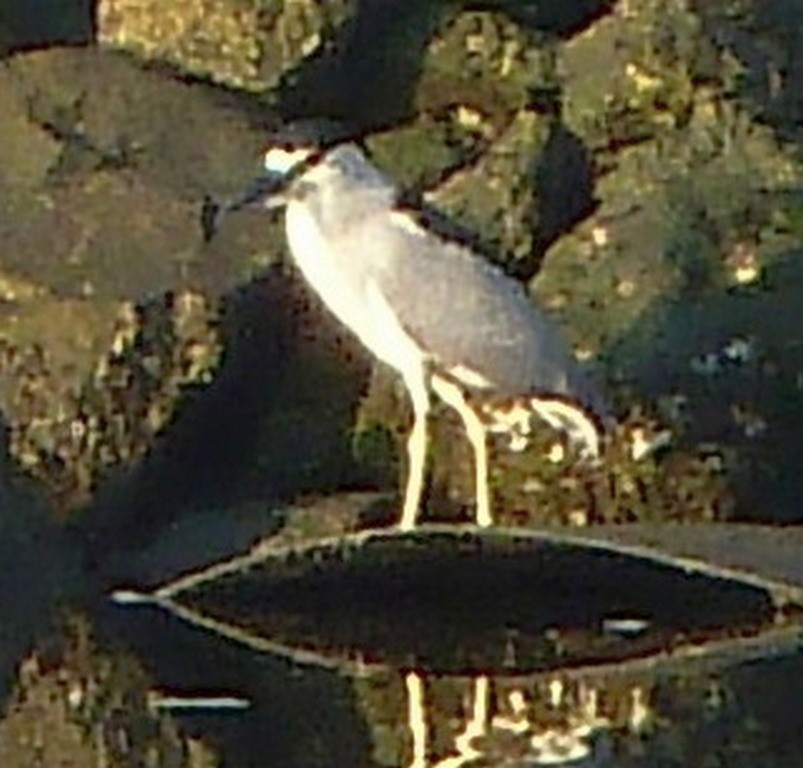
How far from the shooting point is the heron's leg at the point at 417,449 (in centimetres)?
367

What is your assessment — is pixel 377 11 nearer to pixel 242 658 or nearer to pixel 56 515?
pixel 56 515

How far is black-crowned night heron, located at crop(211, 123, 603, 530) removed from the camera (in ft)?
11.8

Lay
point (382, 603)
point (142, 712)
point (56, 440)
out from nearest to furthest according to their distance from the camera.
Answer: point (142, 712) < point (382, 603) < point (56, 440)

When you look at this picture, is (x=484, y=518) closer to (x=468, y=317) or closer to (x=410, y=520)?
(x=410, y=520)

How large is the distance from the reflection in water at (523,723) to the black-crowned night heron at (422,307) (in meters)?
0.47

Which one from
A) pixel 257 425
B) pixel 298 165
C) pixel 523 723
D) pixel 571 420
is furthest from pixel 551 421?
pixel 523 723

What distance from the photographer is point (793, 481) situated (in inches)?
156

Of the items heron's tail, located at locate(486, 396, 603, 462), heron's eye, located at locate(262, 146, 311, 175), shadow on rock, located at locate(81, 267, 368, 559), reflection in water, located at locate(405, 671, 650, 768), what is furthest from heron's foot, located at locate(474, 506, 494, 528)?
reflection in water, located at locate(405, 671, 650, 768)

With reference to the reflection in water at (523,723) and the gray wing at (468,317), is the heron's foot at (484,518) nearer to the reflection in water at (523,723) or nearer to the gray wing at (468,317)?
the gray wing at (468,317)

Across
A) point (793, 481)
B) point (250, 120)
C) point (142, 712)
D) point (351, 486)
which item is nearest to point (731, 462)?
point (793, 481)

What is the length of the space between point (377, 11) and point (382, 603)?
3.40 feet

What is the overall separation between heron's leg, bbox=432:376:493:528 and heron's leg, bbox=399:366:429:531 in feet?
0.08

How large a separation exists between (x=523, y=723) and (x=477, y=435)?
2.24ft

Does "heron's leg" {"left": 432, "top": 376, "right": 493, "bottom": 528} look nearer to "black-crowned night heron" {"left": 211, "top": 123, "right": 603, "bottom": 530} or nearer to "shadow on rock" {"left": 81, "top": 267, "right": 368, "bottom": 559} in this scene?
"black-crowned night heron" {"left": 211, "top": 123, "right": 603, "bottom": 530}
